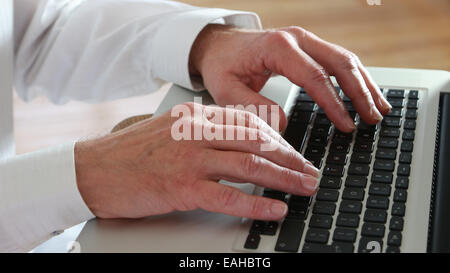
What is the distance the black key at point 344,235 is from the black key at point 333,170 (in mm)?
91

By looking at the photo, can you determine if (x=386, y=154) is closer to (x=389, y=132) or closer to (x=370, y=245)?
(x=389, y=132)

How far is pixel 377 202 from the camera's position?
58 centimetres

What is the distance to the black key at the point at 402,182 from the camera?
1.98 ft

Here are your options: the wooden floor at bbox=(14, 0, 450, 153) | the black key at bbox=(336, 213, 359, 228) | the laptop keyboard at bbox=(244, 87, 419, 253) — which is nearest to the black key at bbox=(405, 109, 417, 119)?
the laptop keyboard at bbox=(244, 87, 419, 253)

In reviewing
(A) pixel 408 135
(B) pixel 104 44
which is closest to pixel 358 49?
(B) pixel 104 44

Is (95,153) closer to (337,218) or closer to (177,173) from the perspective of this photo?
(177,173)

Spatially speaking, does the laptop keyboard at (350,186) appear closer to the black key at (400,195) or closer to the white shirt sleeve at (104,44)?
the black key at (400,195)

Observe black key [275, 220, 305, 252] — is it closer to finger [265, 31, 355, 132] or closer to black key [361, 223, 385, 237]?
black key [361, 223, 385, 237]

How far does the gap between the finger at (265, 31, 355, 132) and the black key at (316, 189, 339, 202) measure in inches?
4.9

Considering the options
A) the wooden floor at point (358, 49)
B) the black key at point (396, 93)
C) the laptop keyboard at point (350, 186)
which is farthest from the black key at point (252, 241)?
the wooden floor at point (358, 49)

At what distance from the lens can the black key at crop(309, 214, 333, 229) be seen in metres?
0.56

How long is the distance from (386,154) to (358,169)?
0.04m

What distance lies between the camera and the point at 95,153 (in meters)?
0.65
